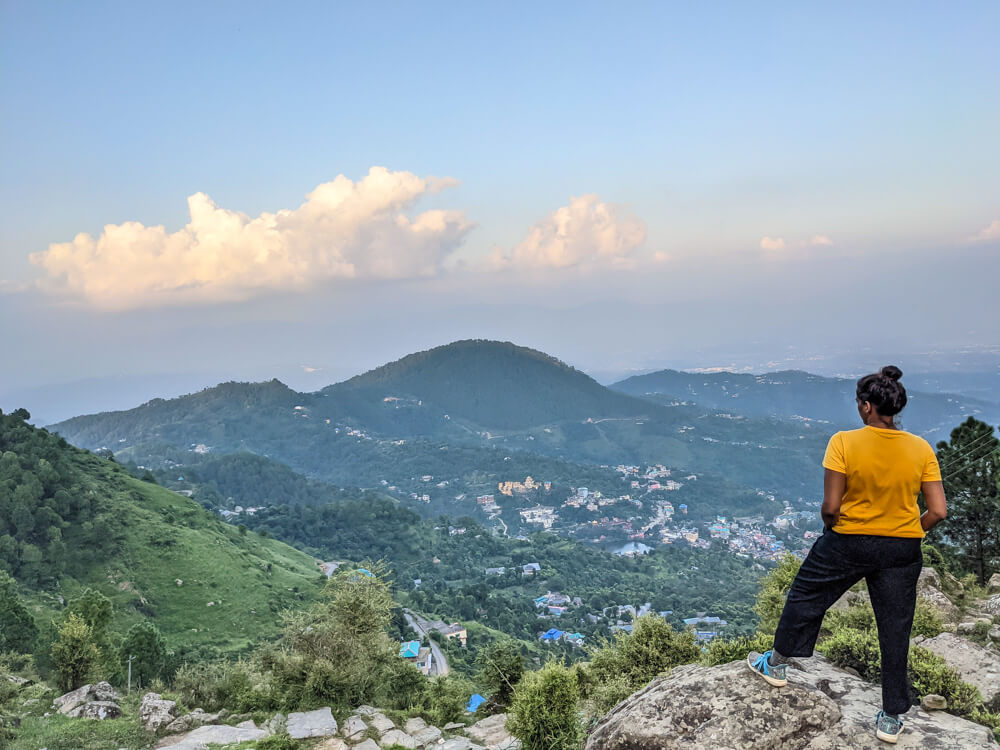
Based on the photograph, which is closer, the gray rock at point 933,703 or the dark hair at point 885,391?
the dark hair at point 885,391

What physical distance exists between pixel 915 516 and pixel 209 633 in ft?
147

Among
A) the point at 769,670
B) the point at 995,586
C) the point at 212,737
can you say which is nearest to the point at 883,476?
the point at 769,670

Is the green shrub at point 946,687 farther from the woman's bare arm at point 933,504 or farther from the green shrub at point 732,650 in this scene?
the woman's bare arm at point 933,504

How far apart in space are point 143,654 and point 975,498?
100ft

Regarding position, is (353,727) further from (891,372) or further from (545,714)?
(891,372)

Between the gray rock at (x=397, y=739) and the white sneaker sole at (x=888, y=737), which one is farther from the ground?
the white sneaker sole at (x=888, y=737)

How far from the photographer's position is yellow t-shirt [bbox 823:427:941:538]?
13.1 ft

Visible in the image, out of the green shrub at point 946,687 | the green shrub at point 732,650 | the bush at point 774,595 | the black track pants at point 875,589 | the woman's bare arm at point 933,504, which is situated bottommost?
the bush at point 774,595

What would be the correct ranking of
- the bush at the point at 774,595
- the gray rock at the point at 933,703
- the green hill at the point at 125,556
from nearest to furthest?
the gray rock at the point at 933,703
the bush at the point at 774,595
the green hill at the point at 125,556

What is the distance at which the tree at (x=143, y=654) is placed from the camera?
2066 centimetres

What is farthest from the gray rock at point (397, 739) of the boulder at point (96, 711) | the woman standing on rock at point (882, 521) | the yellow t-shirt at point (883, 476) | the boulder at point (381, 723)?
the yellow t-shirt at point (883, 476)

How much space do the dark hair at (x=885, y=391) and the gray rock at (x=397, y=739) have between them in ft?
35.6

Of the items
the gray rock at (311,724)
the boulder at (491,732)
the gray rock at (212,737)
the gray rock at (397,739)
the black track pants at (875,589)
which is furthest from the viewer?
the gray rock at (311,724)

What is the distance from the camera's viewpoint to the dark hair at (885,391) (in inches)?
Answer: 158
